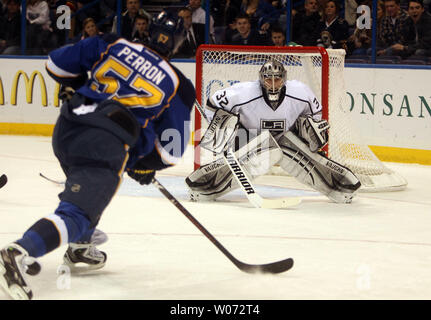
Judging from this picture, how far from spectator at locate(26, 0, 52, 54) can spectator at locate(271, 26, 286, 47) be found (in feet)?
8.53

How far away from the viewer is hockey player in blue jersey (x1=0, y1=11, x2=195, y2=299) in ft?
8.99

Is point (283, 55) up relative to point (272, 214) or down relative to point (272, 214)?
up

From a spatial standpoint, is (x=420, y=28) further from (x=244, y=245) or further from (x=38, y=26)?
(x=38, y=26)

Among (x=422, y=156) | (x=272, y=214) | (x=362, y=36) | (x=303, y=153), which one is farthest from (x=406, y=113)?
(x=272, y=214)

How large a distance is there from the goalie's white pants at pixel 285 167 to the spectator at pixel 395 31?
7.61ft

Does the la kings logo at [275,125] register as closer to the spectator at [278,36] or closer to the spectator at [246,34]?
the spectator at [278,36]

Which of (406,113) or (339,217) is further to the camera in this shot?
(406,113)

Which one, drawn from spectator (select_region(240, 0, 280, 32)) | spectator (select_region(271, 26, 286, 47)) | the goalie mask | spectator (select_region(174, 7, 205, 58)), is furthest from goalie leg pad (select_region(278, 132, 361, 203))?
spectator (select_region(174, 7, 205, 58))

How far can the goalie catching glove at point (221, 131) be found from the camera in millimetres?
5402

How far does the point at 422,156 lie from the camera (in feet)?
23.7

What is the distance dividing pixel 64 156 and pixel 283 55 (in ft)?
12.4

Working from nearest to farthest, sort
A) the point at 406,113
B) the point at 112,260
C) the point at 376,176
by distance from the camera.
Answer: the point at 112,260 → the point at 376,176 → the point at 406,113

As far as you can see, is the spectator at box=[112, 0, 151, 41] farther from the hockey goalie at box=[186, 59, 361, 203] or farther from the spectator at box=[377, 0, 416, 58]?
the hockey goalie at box=[186, 59, 361, 203]

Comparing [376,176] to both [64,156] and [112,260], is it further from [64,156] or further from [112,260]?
[64,156]
